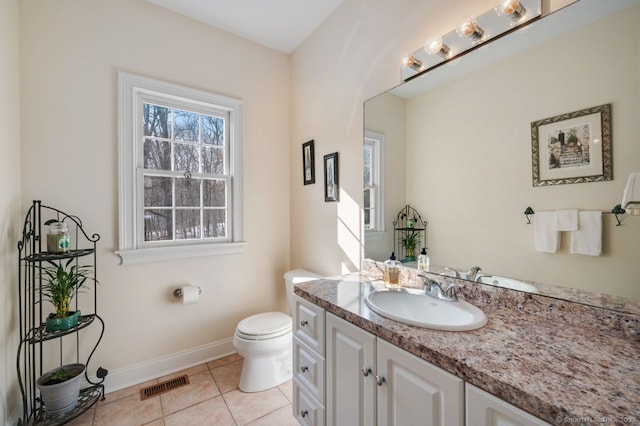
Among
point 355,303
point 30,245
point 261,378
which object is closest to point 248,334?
point 261,378

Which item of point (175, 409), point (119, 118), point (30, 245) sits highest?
point (119, 118)

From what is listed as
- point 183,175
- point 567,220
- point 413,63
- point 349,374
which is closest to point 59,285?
point 183,175

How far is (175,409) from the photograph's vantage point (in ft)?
5.68

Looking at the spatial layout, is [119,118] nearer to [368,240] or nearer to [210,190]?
[210,190]

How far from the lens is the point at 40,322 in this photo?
4.93 feet

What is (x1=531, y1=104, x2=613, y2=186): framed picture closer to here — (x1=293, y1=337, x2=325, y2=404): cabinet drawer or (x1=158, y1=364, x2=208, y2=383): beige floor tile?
(x1=293, y1=337, x2=325, y2=404): cabinet drawer

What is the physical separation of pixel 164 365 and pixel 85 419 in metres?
0.51

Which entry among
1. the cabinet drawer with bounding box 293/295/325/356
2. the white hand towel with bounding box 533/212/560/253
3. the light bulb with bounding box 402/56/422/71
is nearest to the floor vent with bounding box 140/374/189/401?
the cabinet drawer with bounding box 293/295/325/356

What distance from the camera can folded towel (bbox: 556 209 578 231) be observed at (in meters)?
0.99

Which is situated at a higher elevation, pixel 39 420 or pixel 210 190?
pixel 210 190

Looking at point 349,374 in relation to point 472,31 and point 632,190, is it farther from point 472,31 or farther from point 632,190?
point 472,31

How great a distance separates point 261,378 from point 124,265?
1275 mm

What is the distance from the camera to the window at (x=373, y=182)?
1.73 metres

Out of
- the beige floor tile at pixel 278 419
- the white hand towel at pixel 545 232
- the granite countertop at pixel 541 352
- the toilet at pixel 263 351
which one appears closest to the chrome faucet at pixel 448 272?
the granite countertop at pixel 541 352
